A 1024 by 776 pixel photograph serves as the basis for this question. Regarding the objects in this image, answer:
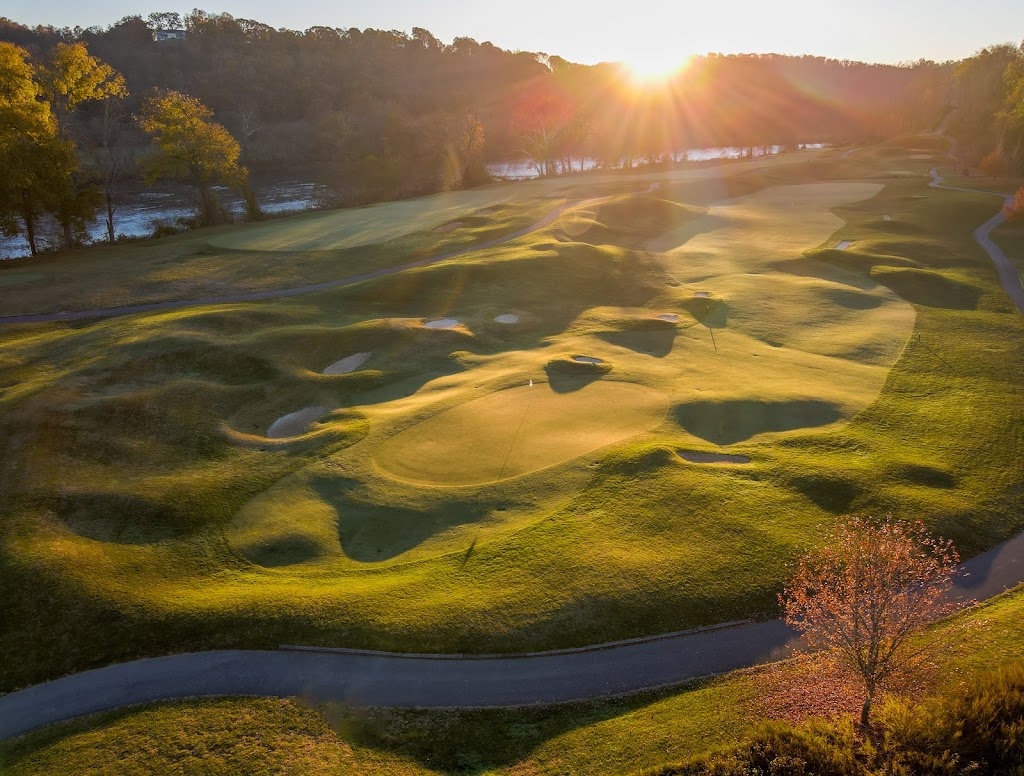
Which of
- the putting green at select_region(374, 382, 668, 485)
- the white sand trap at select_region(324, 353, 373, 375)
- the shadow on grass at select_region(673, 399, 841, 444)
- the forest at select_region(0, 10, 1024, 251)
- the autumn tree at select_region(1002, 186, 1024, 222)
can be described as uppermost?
the forest at select_region(0, 10, 1024, 251)

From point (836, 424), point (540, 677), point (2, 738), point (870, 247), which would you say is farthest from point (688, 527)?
point (870, 247)

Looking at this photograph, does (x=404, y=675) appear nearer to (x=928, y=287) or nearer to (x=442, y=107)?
(x=928, y=287)

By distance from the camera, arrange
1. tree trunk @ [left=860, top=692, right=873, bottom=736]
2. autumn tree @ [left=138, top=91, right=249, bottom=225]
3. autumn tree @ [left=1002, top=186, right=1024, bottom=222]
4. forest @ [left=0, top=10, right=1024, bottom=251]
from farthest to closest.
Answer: forest @ [left=0, top=10, right=1024, bottom=251] < autumn tree @ [left=1002, top=186, right=1024, bottom=222] < autumn tree @ [left=138, top=91, right=249, bottom=225] < tree trunk @ [left=860, top=692, right=873, bottom=736]

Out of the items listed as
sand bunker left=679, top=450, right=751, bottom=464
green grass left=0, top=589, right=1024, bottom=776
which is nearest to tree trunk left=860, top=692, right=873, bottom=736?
green grass left=0, top=589, right=1024, bottom=776

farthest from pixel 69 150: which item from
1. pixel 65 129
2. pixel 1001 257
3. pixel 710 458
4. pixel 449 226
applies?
pixel 1001 257

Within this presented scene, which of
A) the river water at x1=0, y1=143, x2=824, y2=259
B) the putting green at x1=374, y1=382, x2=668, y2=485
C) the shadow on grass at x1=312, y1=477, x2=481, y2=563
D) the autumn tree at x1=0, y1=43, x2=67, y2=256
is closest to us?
the shadow on grass at x1=312, y1=477, x2=481, y2=563

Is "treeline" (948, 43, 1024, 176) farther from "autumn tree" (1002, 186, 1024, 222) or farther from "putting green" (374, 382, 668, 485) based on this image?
"putting green" (374, 382, 668, 485)
